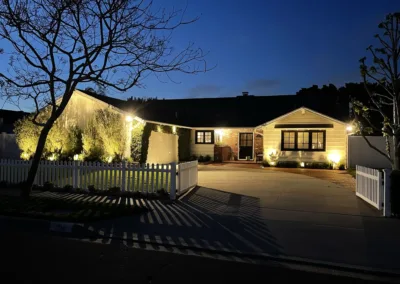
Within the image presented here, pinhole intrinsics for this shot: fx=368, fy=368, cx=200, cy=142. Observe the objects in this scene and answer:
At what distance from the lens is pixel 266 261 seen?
538 cm

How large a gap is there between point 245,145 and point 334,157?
270 inches

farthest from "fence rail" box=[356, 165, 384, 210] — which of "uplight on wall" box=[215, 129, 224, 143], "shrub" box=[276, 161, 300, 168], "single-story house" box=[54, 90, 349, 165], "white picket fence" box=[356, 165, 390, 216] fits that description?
"uplight on wall" box=[215, 129, 224, 143]

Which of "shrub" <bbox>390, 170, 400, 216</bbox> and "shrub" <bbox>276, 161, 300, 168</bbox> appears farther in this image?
"shrub" <bbox>276, 161, 300, 168</bbox>

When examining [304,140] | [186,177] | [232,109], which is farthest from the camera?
[232,109]

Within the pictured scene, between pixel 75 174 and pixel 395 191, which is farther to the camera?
pixel 75 174

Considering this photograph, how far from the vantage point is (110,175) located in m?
10.9

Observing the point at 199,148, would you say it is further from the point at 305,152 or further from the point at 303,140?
the point at 305,152

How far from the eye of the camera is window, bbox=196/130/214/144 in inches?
1019

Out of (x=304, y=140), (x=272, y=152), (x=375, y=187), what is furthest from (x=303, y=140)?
(x=375, y=187)

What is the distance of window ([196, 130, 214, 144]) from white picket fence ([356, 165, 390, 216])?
1589 centimetres

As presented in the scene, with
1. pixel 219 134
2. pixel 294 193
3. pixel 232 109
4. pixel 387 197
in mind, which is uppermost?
pixel 232 109

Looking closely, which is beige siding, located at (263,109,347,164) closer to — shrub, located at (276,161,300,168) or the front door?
shrub, located at (276,161,300,168)

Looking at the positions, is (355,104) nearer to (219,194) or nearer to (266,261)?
(219,194)

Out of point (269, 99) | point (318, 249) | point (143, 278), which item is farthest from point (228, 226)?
point (269, 99)
